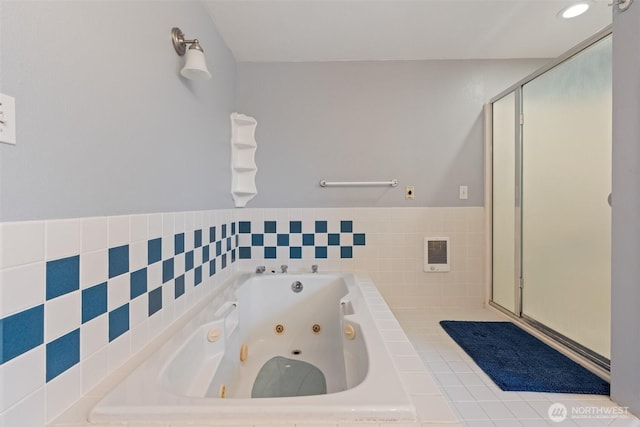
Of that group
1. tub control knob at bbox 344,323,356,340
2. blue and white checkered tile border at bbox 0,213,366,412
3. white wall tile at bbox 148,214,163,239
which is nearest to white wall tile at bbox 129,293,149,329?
blue and white checkered tile border at bbox 0,213,366,412

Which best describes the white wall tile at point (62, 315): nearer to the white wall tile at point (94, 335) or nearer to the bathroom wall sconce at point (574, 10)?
the white wall tile at point (94, 335)

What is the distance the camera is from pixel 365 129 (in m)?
2.02

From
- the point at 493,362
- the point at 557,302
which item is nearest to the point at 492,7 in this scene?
the point at 557,302

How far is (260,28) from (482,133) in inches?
64.4

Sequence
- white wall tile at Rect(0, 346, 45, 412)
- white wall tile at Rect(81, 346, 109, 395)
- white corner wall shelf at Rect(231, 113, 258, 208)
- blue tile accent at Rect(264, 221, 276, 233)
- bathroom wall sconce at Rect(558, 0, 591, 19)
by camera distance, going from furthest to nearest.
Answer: blue tile accent at Rect(264, 221, 276, 233) < white corner wall shelf at Rect(231, 113, 258, 208) < bathroom wall sconce at Rect(558, 0, 591, 19) < white wall tile at Rect(81, 346, 109, 395) < white wall tile at Rect(0, 346, 45, 412)

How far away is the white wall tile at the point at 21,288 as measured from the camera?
52cm

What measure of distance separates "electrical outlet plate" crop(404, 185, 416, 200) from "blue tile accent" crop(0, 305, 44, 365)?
1.90m

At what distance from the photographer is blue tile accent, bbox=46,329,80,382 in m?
0.60

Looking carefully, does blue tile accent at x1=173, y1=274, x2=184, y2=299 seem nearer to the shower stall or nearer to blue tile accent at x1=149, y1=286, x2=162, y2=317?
blue tile accent at x1=149, y1=286, x2=162, y2=317

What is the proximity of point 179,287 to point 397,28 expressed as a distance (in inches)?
71.6

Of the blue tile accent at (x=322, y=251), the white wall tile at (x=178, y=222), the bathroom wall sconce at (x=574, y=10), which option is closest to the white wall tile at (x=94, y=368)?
the white wall tile at (x=178, y=222)

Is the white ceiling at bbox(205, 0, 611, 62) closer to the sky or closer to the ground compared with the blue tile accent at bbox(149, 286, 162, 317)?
closer to the sky

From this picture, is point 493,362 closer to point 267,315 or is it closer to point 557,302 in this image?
point 557,302

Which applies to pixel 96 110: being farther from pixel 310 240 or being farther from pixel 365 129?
pixel 365 129
